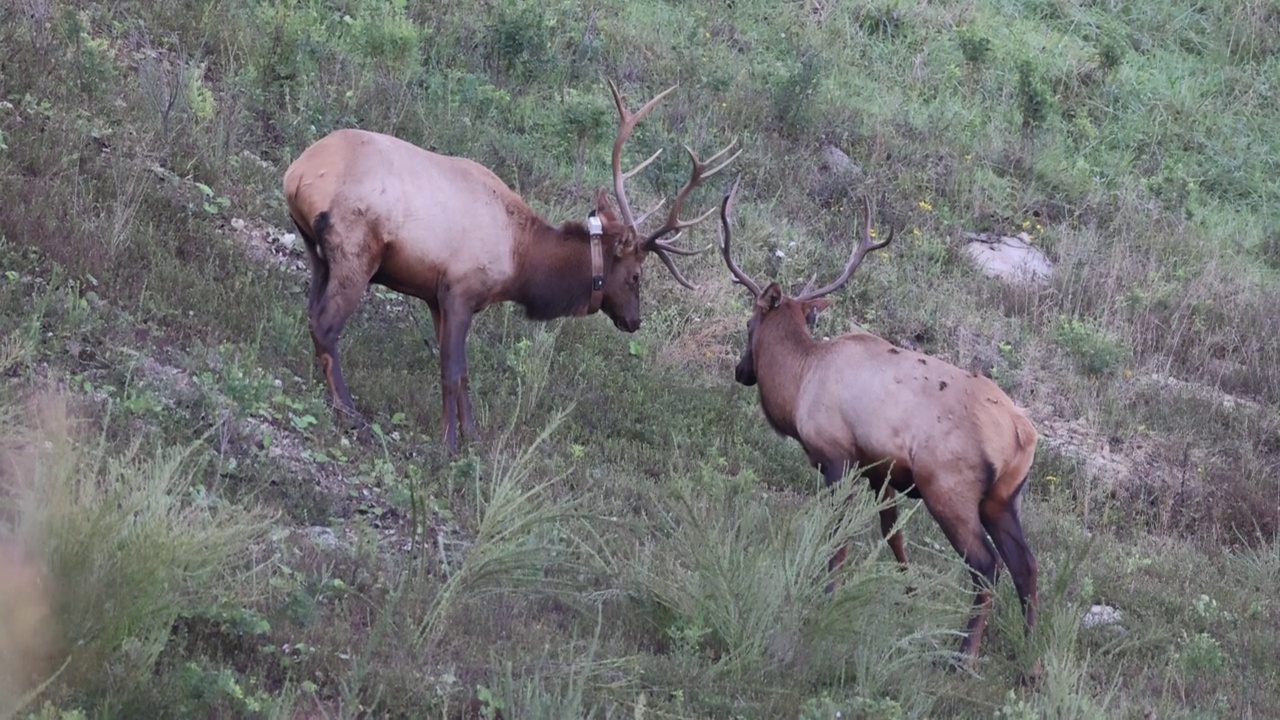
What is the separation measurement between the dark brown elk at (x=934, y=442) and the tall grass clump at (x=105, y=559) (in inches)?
136

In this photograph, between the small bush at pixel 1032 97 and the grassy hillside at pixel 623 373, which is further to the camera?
the small bush at pixel 1032 97

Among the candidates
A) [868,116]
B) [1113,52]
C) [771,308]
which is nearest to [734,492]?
[771,308]

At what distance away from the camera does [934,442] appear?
761 centimetres

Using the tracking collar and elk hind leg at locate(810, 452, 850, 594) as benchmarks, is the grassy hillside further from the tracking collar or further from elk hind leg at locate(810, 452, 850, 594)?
the tracking collar

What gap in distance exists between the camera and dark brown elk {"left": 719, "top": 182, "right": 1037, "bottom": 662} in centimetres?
755

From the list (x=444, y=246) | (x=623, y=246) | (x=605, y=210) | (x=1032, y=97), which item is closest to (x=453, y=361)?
(x=444, y=246)

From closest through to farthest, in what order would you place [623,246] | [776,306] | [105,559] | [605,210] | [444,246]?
[105,559] < [444,246] < [776,306] < [623,246] < [605,210]

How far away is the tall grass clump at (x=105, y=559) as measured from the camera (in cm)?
458

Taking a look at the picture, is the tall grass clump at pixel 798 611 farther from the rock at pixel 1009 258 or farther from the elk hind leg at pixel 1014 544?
the rock at pixel 1009 258

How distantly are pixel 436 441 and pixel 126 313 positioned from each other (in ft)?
6.23

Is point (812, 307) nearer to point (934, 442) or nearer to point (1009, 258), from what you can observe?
point (934, 442)

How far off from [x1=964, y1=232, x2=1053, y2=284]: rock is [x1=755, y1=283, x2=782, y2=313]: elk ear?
546 centimetres

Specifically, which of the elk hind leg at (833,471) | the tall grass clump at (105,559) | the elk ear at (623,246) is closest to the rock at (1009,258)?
the elk ear at (623,246)

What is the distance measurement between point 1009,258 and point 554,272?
618 centimetres
